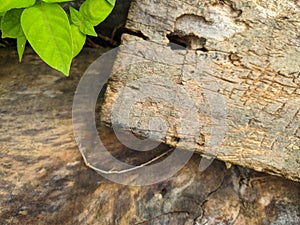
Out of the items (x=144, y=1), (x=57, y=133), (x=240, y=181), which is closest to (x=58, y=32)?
(x=144, y=1)

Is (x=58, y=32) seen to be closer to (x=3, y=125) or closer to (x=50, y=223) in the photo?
(x=3, y=125)

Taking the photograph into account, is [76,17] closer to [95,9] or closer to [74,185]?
[95,9]

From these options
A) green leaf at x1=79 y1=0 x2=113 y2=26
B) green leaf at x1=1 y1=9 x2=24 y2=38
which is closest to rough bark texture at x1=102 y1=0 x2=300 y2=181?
green leaf at x1=79 y1=0 x2=113 y2=26

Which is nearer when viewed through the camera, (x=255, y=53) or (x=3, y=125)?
(x=255, y=53)

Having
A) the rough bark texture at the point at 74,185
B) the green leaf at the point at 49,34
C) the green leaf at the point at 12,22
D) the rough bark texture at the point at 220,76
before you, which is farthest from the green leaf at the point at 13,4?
the rough bark texture at the point at 74,185

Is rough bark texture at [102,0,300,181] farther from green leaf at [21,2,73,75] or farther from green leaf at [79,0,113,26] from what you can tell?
green leaf at [21,2,73,75]

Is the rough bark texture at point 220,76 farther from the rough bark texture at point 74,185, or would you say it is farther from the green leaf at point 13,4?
the green leaf at point 13,4

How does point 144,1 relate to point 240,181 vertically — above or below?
above
